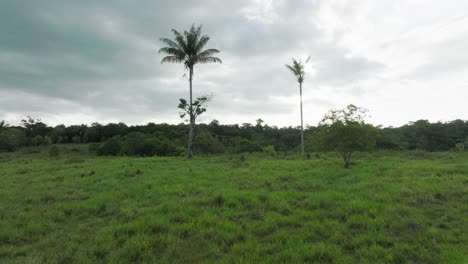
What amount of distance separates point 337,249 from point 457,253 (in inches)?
73.6

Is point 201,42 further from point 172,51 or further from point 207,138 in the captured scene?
point 207,138

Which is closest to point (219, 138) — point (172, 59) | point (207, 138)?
point (207, 138)

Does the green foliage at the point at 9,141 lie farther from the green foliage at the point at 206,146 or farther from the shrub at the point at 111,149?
the green foliage at the point at 206,146

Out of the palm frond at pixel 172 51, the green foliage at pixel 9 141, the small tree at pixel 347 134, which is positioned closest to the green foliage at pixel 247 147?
the palm frond at pixel 172 51

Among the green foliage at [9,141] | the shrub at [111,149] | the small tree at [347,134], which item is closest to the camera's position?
the small tree at [347,134]

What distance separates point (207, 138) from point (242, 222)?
114 feet

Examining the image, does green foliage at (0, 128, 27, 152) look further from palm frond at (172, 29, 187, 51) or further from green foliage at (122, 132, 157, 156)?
palm frond at (172, 29, 187, 51)

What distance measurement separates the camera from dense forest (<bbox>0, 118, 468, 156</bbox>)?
38.0 meters

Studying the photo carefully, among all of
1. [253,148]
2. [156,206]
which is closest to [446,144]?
[253,148]

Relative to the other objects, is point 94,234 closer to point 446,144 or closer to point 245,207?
point 245,207

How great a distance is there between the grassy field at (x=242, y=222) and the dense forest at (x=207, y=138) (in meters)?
7.85

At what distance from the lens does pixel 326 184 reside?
370 inches

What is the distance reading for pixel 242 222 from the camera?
5820 millimetres

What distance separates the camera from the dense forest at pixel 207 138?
38000 mm
